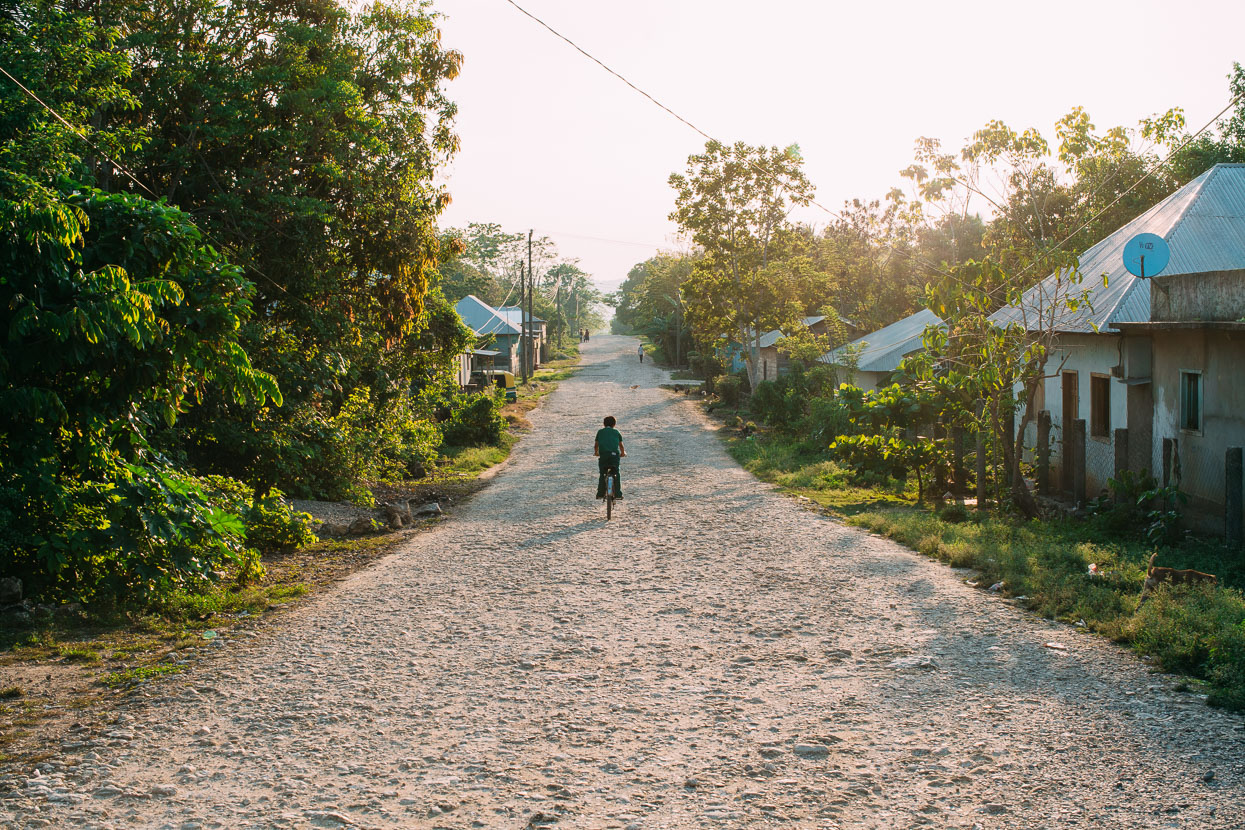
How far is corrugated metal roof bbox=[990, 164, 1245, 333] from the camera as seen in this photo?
45.3 feet

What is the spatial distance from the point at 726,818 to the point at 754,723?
1310 mm

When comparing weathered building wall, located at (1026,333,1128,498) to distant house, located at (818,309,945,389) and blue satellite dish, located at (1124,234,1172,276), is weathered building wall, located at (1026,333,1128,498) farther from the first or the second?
distant house, located at (818,309,945,389)

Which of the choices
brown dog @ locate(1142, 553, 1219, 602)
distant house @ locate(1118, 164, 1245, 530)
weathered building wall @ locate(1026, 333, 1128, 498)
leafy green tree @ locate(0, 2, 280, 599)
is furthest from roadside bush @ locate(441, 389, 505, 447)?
brown dog @ locate(1142, 553, 1219, 602)

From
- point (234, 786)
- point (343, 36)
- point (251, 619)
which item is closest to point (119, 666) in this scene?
point (251, 619)

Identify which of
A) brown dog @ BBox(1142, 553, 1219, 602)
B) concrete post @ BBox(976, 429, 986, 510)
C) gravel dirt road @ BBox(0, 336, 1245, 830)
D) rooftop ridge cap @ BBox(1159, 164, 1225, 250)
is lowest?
gravel dirt road @ BBox(0, 336, 1245, 830)

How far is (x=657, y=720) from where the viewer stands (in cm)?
606

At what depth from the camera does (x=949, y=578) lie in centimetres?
1004

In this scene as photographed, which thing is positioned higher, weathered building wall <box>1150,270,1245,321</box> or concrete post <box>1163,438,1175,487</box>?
weathered building wall <box>1150,270,1245,321</box>

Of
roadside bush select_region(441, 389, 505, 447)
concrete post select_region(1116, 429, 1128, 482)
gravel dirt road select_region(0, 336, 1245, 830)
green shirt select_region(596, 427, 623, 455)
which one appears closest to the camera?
gravel dirt road select_region(0, 336, 1245, 830)

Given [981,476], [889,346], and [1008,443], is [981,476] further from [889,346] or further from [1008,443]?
[889,346]

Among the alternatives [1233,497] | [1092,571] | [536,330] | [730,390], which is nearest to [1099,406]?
[1233,497]

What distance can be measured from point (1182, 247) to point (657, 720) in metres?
12.4

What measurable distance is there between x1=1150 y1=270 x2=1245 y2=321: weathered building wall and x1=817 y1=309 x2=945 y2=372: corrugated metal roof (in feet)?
41.4

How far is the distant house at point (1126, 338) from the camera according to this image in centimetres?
1365
